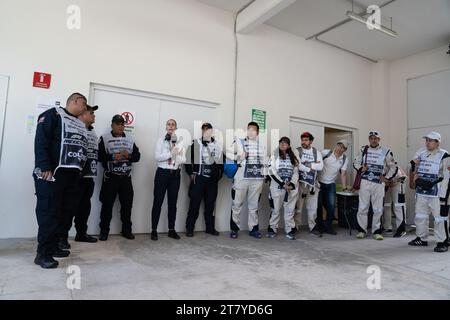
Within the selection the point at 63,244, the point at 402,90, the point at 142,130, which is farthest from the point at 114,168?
the point at 402,90

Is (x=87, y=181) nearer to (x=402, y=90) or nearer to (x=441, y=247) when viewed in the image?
(x=441, y=247)

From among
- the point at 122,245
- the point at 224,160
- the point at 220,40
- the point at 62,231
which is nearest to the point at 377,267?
the point at 224,160

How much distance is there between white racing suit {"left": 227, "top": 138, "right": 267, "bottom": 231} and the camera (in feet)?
13.9

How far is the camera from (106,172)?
361 centimetres

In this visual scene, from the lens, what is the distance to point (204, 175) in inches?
163

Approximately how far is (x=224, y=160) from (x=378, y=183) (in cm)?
228

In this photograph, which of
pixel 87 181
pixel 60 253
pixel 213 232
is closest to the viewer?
pixel 60 253

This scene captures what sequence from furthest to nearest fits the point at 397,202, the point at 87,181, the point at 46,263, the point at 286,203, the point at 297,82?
the point at 297,82 < the point at 397,202 < the point at 286,203 < the point at 87,181 < the point at 46,263

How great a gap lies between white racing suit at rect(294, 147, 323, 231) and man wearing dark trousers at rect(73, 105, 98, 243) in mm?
2806

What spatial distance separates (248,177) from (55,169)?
7.92ft

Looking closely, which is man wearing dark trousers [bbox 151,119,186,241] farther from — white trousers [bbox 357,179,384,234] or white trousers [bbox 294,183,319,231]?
white trousers [bbox 357,179,384,234]

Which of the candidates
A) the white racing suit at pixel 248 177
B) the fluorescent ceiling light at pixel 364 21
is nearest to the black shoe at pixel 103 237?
the white racing suit at pixel 248 177

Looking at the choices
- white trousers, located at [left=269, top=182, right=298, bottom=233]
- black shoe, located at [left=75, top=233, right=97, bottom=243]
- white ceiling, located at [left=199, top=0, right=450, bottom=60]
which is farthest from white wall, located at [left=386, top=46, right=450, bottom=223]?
black shoe, located at [left=75, top=233, right=97, bottom=243]

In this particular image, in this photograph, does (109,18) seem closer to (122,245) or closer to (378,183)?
(122,245)
